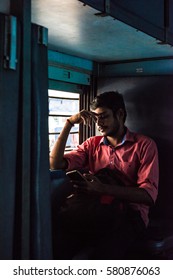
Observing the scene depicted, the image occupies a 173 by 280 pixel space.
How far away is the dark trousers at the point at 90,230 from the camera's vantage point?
93.0 inches

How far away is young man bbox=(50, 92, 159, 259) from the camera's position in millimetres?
2392

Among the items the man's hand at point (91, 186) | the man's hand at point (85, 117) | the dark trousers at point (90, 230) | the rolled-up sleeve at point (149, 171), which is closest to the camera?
the dark trousers at point (90, 230)

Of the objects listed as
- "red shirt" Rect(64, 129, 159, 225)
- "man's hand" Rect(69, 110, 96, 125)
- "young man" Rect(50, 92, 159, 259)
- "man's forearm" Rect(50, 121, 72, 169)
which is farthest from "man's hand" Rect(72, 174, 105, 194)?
"man's hand" Rect(69, 110, 96, 125)

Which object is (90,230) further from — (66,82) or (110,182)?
(66,82)

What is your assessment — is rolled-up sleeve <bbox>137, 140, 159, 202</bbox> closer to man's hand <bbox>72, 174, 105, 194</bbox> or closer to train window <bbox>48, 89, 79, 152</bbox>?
man's hand <bbox>72, 174, 105, 194</bbox>

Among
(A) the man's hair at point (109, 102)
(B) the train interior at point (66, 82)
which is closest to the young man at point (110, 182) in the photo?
(A) the man's hair at point (109, 102)

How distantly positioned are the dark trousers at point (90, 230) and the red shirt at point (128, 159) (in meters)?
0.24

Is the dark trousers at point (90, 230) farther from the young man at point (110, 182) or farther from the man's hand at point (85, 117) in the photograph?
the man's hand at point (85, 117)

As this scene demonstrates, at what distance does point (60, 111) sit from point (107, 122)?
1.45 ft

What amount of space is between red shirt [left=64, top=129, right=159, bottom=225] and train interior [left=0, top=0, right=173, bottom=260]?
0.27 m

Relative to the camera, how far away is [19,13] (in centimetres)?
159

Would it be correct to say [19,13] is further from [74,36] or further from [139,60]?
[139,60]
